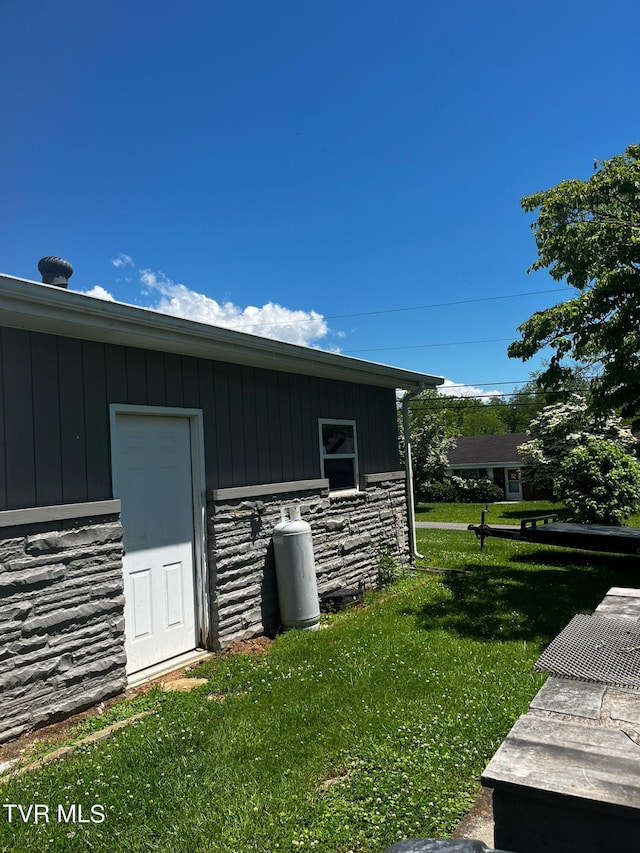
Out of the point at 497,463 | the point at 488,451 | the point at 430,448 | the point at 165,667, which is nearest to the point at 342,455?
the point at 165,667

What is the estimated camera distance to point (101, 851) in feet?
7.86

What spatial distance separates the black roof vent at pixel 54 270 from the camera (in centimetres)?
476

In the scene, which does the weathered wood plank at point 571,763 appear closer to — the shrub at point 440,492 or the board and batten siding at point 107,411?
the board and batten siding at point 107,411

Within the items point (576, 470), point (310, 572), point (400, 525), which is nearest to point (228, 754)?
point (310, 572)

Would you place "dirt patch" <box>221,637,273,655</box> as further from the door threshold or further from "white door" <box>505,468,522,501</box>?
"white door" <box>505,468,522,501</box>

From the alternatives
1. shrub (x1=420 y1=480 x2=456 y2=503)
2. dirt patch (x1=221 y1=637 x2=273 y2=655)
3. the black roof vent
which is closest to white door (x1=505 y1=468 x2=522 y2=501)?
shrub (x1=420 y1=480 x2=456 y2=503)

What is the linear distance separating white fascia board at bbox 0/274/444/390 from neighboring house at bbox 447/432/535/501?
2350 centimetres

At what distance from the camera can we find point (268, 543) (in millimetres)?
5852

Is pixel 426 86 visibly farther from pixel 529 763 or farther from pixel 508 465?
pixel 508 465

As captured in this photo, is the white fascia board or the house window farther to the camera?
the house window

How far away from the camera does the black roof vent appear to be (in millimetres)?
4762

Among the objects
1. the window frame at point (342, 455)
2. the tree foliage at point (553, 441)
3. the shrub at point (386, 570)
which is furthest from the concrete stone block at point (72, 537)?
the tree foliage at point (553, 441)

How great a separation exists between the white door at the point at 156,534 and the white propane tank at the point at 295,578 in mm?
1010

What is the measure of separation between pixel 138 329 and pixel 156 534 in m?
1.85
